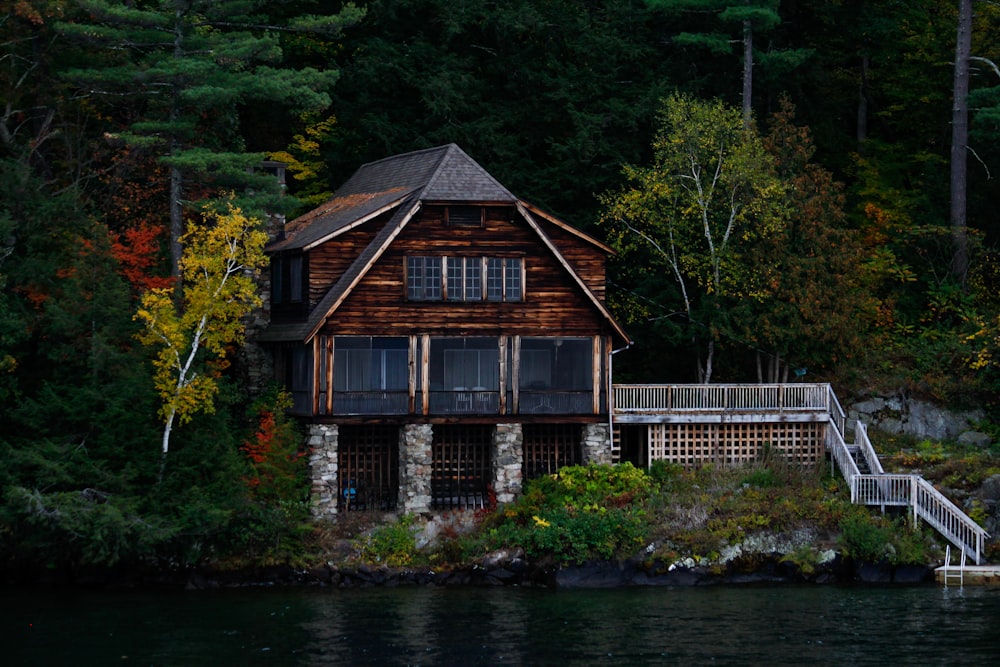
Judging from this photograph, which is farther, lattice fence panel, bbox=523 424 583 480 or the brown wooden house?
lattice fence panel, bbox=523 424 583 480

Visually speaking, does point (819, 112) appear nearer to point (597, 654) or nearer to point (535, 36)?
point (535, 36)

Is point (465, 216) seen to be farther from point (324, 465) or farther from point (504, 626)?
point (504, 626)

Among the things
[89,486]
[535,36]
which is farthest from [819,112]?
[89,486]

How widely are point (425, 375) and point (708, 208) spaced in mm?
11470

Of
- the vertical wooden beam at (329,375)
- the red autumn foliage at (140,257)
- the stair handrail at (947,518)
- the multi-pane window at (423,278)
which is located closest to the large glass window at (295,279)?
the vertical wooden beam at (329,375)

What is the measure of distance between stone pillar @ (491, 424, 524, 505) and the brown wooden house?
0.03 meters

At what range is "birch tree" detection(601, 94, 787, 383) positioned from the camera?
5375 centimetres

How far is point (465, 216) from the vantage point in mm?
49531

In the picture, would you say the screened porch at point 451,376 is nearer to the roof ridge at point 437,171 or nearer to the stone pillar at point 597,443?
the stone pillar at point 597,443

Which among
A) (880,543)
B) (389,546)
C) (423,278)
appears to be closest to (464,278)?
(423,278)

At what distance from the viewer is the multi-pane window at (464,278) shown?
49.4 metres

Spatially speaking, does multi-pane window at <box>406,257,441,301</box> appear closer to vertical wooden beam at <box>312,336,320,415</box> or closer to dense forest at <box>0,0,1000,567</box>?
vertical wooden beam at <box>312,336,320,415</box>

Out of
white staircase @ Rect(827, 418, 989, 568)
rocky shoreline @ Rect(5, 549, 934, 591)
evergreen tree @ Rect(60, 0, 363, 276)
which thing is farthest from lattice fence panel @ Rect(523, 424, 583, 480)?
evergreen tree @ Rect(60, 0, 363, 276)

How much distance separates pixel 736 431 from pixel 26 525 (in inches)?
809
